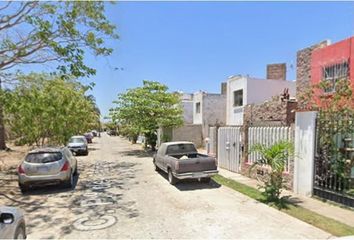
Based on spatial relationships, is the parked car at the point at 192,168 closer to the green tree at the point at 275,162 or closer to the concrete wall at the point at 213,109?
the green tree at the point at 275,162

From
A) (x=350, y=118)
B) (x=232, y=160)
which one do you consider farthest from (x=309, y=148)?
(x=232, y=160)

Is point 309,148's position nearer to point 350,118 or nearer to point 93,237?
point 350,118

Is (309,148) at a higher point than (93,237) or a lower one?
higher

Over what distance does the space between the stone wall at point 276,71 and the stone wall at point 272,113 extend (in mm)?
11456

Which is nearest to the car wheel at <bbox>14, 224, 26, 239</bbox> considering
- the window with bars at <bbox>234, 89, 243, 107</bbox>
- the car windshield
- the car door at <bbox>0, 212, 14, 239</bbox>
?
the car door at <bbox>0, 212, 14, 239</bbox>

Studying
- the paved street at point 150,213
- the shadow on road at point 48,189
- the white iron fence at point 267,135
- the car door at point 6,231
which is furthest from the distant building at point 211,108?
the car door at point 6,231

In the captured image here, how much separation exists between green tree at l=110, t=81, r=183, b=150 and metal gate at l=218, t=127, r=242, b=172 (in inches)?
400

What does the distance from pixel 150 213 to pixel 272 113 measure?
9302mm

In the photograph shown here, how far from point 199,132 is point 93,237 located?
25.7 metres

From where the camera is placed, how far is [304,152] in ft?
31.0

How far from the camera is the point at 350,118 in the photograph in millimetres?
8172

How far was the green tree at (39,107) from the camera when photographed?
14298 mm

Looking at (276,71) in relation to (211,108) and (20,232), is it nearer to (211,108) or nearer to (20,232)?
(211,108)

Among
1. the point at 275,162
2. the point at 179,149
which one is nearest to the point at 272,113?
the point at 179,149
